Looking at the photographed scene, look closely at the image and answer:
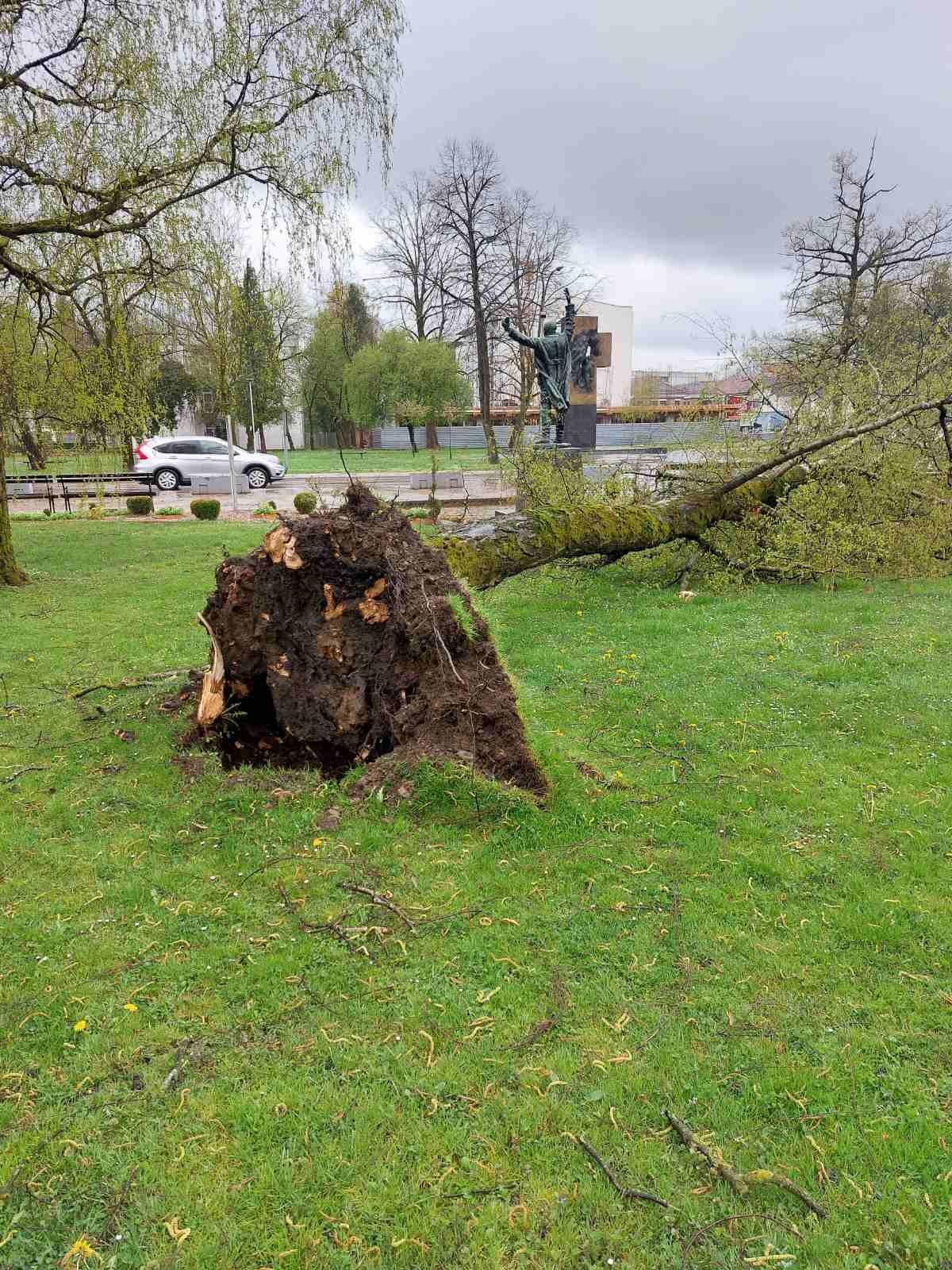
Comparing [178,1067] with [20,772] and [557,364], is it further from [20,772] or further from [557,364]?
[557,364]

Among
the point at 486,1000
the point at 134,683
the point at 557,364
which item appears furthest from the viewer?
the point at 557,364

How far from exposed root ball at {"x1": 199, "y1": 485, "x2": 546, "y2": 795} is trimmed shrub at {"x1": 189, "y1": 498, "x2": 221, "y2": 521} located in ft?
41.4

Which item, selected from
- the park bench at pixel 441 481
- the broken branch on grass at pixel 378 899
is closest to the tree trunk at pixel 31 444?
the broken branch on grass at pixel 378 899

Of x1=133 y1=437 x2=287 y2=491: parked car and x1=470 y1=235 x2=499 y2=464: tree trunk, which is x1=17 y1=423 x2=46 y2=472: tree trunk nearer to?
x1=133 y1=437 x2=287 y2=491: parked car

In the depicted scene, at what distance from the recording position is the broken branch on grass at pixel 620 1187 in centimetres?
199

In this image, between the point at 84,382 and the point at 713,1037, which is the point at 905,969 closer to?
the point at 713,1037

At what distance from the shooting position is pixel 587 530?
8391 mm

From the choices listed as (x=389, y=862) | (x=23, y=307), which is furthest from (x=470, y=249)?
(x=389, y=862)

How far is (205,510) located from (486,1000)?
15.4 metres

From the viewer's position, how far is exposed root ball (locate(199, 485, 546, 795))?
441cm

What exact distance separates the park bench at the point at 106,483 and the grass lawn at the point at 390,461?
10138mm

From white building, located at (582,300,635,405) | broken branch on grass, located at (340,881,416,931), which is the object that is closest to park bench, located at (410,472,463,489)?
broken branch on grass, located at (340,881,416,931)

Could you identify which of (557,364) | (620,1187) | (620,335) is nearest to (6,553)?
(620,1187)

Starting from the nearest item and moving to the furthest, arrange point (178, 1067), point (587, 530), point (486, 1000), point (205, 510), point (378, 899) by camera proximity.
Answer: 1. point (178, 1067)
2. point (486, 1000)
3. point (378, 899)
4. point (587, 530)
5. point (205, 510)
